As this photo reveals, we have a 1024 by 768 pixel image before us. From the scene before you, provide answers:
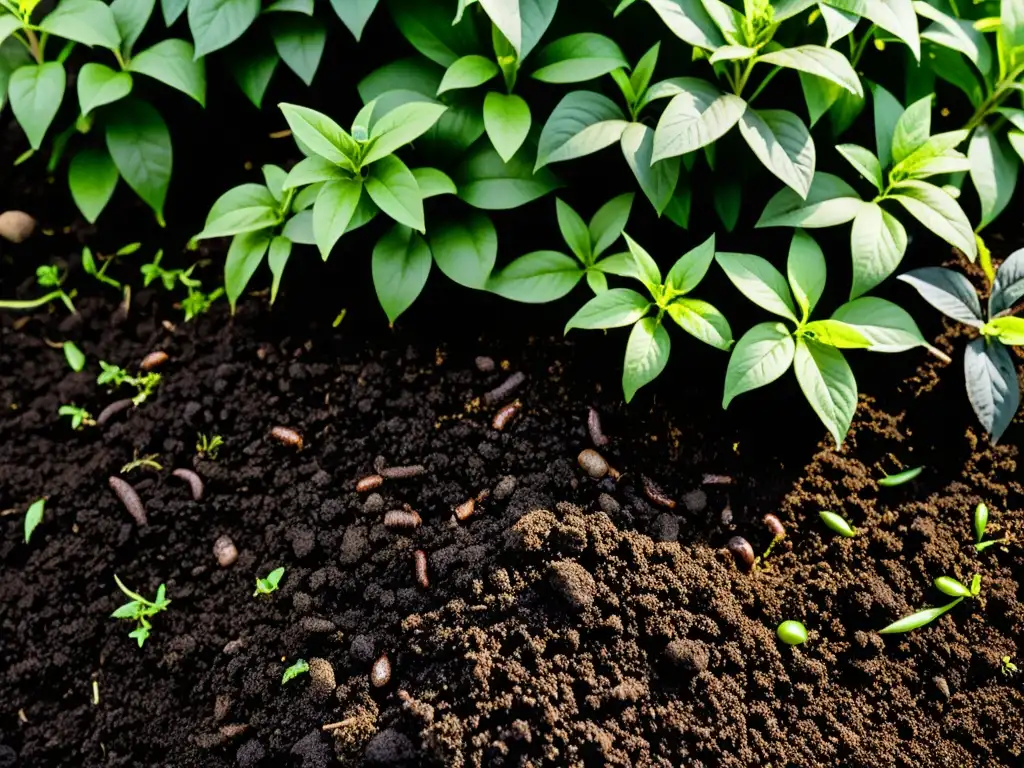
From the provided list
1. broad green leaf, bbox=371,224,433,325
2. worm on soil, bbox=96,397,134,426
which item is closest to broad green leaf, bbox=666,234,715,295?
broad green leaf, bbox=371,224,433,325

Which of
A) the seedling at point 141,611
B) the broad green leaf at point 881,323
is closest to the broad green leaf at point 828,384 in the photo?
the broad green leaf at point 881,323

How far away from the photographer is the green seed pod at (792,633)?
6.82ft

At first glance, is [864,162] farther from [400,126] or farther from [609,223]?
[400,126]

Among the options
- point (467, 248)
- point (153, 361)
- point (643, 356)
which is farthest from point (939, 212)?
point (153, 361)

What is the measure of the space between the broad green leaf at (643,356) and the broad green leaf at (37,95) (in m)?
1.88

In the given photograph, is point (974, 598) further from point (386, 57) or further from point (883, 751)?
point (386, 57)

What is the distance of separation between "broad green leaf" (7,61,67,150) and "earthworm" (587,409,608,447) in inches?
73.4

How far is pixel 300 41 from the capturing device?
98.2 inches

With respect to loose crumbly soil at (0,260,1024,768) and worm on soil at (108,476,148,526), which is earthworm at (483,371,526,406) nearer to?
loose crumbly soil at (0,260,1024,768)

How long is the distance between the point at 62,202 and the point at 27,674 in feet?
5.83

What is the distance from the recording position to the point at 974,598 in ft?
7.18

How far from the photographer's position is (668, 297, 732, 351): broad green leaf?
215 centimetres

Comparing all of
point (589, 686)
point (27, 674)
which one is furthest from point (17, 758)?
point (589, 686)

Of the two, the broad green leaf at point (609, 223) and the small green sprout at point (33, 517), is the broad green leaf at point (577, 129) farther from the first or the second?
the small green sprout at point (33, 517)
